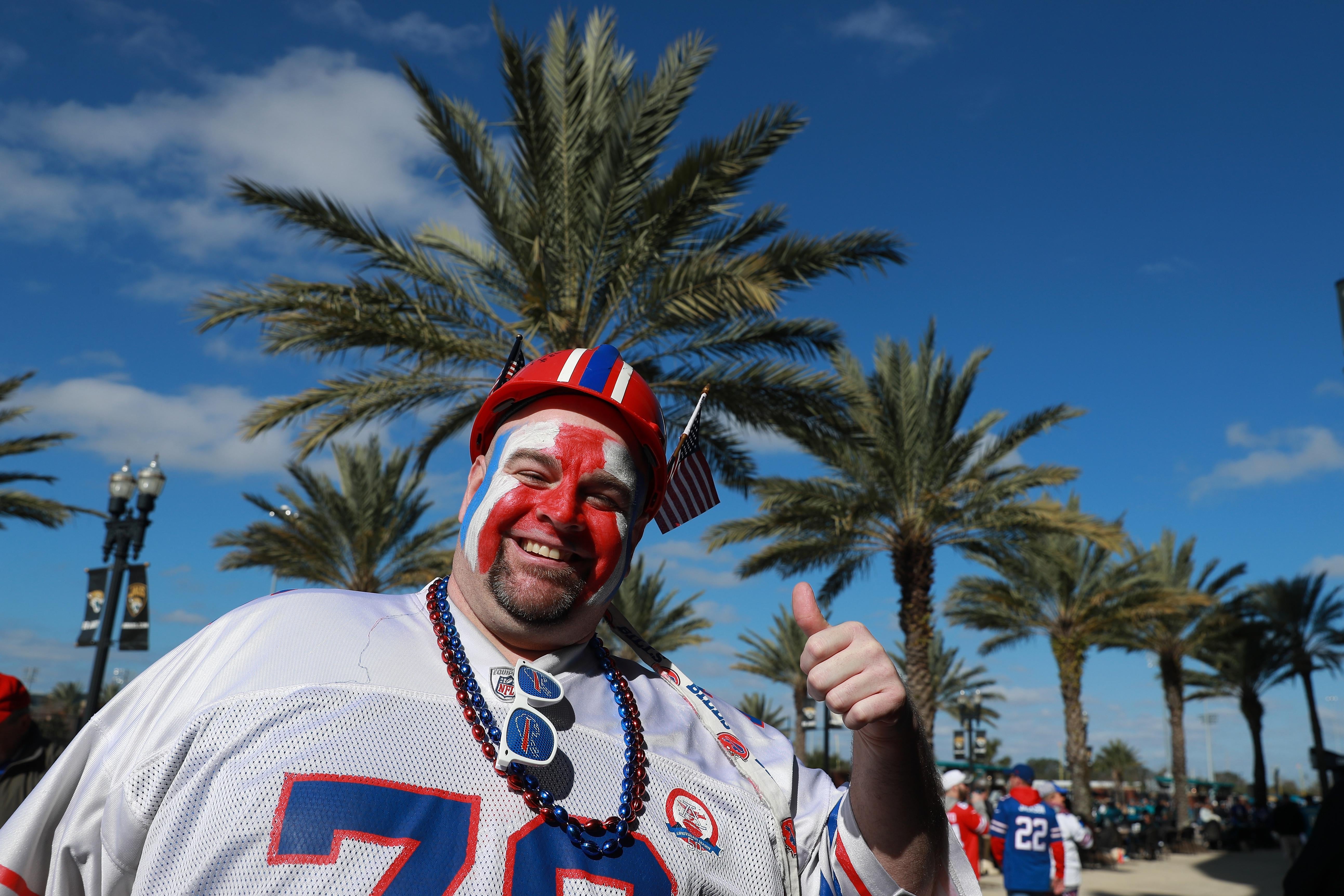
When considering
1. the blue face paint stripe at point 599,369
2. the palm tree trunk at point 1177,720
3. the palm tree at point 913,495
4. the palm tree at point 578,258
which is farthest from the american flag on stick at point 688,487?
the palm tree trunk at point 1177,720

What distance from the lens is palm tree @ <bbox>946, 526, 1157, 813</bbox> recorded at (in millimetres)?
20250

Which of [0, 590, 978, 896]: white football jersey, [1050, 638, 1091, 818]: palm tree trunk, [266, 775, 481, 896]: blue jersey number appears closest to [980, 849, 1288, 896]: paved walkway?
[1050, 638, 1091, 818]: palm tree trunk

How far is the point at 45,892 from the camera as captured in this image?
1733mm

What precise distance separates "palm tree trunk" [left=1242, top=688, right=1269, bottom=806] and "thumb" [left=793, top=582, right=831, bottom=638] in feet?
109

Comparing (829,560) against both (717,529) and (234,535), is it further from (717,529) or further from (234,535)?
(234,535)

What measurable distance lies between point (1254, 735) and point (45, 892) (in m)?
35.5

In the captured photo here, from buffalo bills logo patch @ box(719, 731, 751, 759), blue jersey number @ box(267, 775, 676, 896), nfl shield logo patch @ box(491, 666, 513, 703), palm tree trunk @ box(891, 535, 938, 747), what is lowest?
blue jersey number @ box(267, 775, 676, 896)

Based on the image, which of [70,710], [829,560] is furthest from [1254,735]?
[70,710]

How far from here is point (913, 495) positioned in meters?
14.9

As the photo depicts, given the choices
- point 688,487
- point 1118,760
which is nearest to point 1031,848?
point 688,487

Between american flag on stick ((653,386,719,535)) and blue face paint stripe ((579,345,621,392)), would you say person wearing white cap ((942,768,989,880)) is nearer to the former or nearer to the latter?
american flag on stick ((653,386,719,535))

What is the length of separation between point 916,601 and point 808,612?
45.9 ft

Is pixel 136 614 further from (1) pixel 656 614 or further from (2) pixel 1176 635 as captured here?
(2) pixel 1176 635

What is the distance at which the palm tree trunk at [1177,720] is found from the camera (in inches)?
1056
